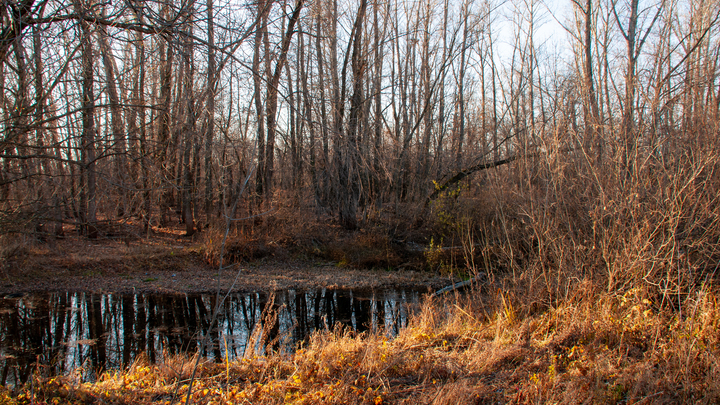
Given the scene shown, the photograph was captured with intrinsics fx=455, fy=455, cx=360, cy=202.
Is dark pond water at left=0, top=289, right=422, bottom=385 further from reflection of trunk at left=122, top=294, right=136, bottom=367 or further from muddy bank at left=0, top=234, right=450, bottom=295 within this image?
muddy bank at left=0, top=234, right=450, bottom=295

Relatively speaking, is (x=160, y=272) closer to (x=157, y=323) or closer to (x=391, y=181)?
(x=157, y=323)

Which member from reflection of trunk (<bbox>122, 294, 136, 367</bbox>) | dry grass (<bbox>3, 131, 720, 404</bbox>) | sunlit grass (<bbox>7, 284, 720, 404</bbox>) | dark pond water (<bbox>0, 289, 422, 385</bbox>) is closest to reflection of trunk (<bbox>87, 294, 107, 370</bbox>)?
dark pond water (<bbox>0, 289, 422, 385</bbox>)

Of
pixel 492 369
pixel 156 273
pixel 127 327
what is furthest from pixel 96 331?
pixel 492 369

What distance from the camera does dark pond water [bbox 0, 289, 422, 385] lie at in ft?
21.7

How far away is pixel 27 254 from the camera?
450 inches

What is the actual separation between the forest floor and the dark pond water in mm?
627

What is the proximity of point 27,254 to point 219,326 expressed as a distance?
6.61 meters

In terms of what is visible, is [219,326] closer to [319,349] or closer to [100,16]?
[319,349]

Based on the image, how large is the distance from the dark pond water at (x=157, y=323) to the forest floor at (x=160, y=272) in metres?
0.63

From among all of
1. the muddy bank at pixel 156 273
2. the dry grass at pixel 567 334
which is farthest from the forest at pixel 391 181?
the muddy bank at pixel 156 273

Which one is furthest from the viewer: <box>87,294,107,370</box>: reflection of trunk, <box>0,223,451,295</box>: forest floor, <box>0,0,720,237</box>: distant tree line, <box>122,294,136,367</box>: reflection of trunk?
<box>0,223,451,295</box>: forest floor

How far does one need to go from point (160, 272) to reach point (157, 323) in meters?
4.35

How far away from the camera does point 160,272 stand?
12492 millimetres

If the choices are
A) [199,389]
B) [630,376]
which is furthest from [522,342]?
[199,389]
